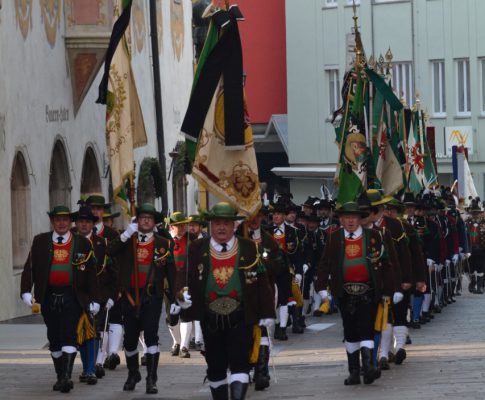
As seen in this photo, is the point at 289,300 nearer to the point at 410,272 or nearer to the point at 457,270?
the point at 410,272

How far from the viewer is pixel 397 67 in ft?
174

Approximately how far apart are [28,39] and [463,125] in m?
28.1

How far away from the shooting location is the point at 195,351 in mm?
19125

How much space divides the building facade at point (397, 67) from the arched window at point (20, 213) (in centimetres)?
2600

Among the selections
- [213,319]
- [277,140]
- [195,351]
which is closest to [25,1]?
[195,351]

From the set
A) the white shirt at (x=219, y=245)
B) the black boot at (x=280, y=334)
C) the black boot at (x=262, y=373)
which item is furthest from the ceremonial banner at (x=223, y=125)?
the black boot at (x=280, y=334)

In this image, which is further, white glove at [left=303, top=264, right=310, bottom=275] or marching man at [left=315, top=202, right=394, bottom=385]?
white glove at [left=303, top=264, right=310, bottom=275]

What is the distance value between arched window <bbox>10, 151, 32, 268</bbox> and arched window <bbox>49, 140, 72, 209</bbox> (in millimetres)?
2320

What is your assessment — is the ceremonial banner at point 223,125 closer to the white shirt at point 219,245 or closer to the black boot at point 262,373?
the black boot at point 262,373

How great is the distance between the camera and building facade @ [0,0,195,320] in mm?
24703

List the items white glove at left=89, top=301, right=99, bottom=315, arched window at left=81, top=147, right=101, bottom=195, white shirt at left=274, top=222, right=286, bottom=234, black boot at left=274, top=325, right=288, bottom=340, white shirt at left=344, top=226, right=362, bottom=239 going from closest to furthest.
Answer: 1. white shirt at left=344, top=226, right=362, bottom=239
2. white glove at left=89, top=301, right=99, bottom=315
3. black boot at left=274, top=325, right=288, bottom=340
4. white shirt at left=274, top=222, right=286, bottom=234
5. arched window at left=81, top=147, right=101, bottom=195

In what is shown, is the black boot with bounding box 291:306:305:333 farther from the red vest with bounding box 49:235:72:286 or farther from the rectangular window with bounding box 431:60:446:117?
the rectangular window with bounding box 431:60:446:117

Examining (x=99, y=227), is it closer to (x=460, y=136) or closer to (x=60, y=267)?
(x=60, y=267)

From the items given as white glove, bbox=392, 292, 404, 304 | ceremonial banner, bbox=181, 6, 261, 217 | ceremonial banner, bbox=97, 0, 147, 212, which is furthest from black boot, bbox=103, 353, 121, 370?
white glove, bbox=392, 292, 404, 304
